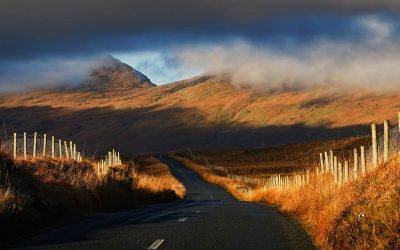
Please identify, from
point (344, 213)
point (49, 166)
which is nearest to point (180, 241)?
point (344, 213)

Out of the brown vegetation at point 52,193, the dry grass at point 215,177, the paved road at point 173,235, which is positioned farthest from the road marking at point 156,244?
the dry grass at point 215,177

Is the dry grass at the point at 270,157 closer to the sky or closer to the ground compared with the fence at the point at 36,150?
closer to the ground

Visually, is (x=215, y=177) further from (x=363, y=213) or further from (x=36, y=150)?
(x=363, y=213)

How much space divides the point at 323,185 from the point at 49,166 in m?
12.2

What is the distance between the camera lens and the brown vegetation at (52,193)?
16172 millimetres

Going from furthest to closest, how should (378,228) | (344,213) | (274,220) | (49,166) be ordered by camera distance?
(49,166) < (274,220) < (344,213) < (378,228)

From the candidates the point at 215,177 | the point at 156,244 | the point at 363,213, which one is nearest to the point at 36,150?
the point at 156,244

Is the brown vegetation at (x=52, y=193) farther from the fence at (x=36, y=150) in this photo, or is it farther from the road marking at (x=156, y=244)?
the road marking at (x=156, y=244)

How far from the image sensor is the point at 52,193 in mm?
20578

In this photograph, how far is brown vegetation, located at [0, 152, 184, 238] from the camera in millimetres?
16172

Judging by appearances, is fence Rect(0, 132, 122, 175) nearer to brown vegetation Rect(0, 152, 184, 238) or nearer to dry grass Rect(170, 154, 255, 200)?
brown vegetation Rect(0, 152, 184, 238)

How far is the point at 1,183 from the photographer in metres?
17.4

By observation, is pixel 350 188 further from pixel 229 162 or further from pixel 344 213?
pixel 229 162

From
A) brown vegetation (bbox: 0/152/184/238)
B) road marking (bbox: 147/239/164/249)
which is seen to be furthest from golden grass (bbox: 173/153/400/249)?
brown vegetation (bbox: 0/152/184/238)
